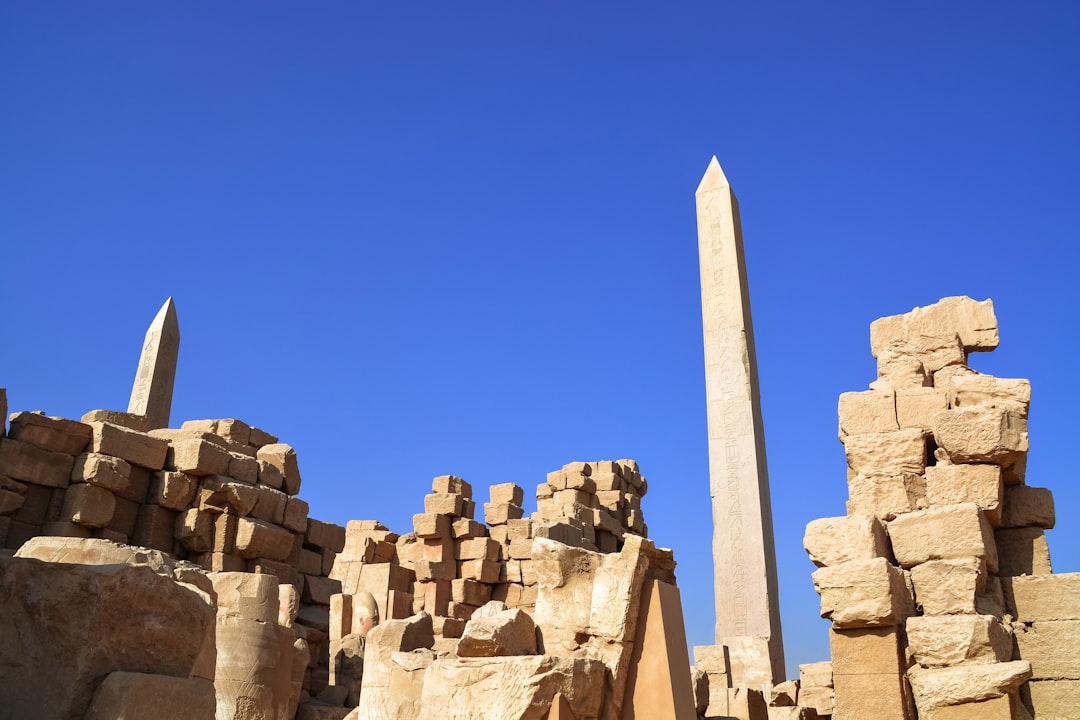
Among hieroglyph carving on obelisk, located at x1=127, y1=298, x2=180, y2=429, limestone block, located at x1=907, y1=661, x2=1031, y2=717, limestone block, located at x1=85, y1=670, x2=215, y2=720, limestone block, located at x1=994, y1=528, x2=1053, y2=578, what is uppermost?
hieroglyph carving on obelisk, located at x1=127, y1=298, x2=180, y2=429

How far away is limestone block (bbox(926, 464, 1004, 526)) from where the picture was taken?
6191 mm

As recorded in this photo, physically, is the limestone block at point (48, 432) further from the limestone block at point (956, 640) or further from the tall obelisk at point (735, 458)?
the tall obelisk at point (735, 458)

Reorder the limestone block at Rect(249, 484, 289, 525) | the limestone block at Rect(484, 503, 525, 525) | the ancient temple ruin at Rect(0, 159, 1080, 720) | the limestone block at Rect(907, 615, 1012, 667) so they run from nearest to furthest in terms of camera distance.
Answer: the ancient temple ruin at Rect(0, 159, 1080, 720) → the limestone block at Rect(907, 615, 1012, 667) → the limestone block at Rect(249, 484, 289, 525) → the limestone block at Rect(484, 503, 525, 525)

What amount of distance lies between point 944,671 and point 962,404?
77.8 inches

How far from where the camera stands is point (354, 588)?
1394cm

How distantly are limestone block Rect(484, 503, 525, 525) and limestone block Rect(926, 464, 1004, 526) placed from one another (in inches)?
410

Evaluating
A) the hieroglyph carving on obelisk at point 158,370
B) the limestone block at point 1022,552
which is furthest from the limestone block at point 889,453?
the hieroglyph carving on obelisk at point 158,370

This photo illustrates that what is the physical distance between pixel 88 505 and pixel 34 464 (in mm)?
606

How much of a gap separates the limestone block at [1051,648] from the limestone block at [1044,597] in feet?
0.17

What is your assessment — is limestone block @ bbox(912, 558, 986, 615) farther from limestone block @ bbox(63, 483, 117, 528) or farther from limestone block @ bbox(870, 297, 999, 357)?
limestone block @ bbox(63, 483, 117, 528)

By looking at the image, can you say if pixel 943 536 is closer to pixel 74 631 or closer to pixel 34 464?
pixel 74 631

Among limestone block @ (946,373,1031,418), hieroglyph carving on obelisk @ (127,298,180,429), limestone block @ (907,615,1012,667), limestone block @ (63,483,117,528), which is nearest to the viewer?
limestone block @ (907,615,1012,667)

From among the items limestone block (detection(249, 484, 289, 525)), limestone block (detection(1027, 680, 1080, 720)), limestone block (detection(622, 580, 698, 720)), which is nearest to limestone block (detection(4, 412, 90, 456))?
limestone block (detection(249, 484, 289, 525))

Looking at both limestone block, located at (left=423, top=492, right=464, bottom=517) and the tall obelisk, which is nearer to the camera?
the tall obelisk
